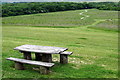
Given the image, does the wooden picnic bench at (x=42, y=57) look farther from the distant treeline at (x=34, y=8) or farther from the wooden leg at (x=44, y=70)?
the distant treeline at (x=34, y=8)

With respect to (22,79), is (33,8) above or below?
above

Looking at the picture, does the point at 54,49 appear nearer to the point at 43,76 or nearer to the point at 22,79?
the point at 43,76

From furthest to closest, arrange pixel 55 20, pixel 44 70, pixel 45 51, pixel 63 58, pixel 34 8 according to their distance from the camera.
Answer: pixel 34 8, pixel 55 20, pixel 63 58, pixel 45 51, pixel 44 70

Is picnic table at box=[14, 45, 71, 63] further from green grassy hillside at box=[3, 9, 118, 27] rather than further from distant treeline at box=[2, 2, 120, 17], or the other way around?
distant treeline at box=[2, 2, 120, 17]

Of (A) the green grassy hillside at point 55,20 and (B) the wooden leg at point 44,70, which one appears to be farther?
(A) the green grassy hillside at point 55,20

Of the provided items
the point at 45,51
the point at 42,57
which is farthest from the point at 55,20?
the point at 45,51

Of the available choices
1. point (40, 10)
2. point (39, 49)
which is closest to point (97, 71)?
point (39, 49)

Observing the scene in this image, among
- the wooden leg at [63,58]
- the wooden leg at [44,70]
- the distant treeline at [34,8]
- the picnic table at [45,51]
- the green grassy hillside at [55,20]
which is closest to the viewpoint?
the wooden leg at [44,70]

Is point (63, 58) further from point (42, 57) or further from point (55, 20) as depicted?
point (55, 20)

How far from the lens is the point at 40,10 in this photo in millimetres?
92062

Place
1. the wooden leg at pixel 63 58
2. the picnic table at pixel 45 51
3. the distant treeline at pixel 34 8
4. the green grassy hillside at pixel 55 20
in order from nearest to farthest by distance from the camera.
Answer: the picnic table at pixel 45 51
the wooden leg at pixel 63 58
the green grassy hillside at pixel 55 20
the distant treeline at pixel 34 8

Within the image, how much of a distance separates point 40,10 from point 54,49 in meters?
83.7

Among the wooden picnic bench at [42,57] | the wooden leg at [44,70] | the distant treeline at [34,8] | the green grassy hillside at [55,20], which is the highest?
the distant treeline at [34,8]

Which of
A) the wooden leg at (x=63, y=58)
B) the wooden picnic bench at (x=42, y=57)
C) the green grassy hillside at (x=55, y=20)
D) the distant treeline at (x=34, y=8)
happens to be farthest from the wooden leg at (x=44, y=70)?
the distant treeline at (x=34, y=8)
